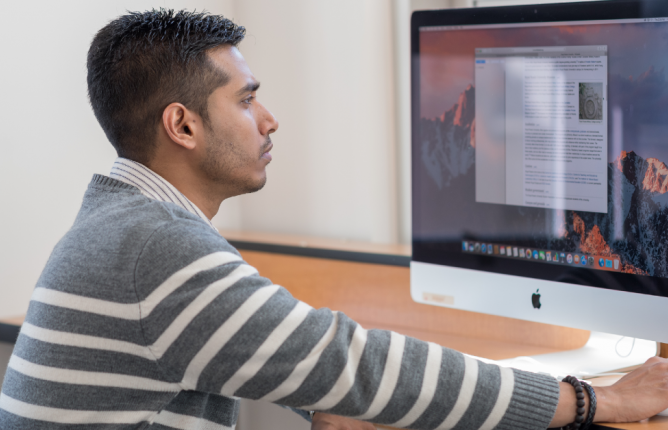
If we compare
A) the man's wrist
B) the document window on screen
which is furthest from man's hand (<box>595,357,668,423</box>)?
the document window on screen

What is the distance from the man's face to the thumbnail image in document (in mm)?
467

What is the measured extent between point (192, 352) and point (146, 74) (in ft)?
1.33

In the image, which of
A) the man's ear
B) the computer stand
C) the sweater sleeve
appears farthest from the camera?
the computer stand

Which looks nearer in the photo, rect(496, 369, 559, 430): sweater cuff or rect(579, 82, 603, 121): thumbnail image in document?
rect(496, 369, 559, 430): sweater cuff

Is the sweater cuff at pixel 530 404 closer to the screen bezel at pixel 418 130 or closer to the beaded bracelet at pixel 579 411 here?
the beaded bracelet at pixel 579 411

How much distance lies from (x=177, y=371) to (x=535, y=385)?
405 millimetres

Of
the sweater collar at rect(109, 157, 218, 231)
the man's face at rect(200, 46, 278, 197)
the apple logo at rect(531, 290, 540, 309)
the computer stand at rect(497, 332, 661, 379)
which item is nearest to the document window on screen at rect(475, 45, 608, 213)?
the apple logo at rect(531, 290, 540, 309)

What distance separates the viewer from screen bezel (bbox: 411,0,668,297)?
0.95m

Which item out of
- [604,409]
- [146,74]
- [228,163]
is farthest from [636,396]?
[146,74]

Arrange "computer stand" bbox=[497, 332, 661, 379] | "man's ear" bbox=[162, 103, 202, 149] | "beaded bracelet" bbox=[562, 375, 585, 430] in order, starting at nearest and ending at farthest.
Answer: "beaded bracelet" bbox=[562, 375, 585, 430] < "man's ear" bbox=[162, 103, 202, 149] < "computer stand" bbox=[497, 332, 661, 379]

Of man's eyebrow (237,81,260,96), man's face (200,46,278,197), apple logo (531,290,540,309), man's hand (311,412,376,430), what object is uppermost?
man's eyebrow (237,81,260,96)

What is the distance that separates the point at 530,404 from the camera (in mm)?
772

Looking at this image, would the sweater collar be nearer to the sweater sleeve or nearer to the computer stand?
the sweater sleeve

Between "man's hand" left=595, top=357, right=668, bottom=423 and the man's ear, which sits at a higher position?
the man's ear
